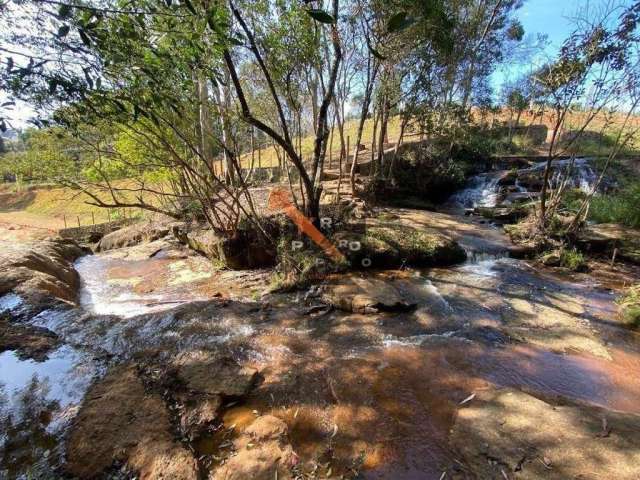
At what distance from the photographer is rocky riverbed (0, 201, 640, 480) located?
2578 mm

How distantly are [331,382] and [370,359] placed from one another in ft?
2.22

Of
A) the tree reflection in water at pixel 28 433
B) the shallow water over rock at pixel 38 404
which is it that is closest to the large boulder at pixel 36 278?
the shallow water over rock at pixel 38 404

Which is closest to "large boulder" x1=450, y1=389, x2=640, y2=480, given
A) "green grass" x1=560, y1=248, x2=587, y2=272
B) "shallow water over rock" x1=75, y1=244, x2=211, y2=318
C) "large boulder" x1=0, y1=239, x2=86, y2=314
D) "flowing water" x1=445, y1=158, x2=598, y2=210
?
"green grass" x1=560, y1=248, x2=587, y2=272

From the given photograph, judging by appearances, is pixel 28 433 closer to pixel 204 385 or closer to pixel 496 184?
pixel 204 385

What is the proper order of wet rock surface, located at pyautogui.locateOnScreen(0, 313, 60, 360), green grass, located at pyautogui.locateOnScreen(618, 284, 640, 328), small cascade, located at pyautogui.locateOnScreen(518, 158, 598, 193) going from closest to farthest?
1. wet rock surface, located at pyautogui.locateOnScreen(0, 313, 60, 360)
2. green grass, located at pyautogui.locateOnScreen(618, 284, 640, 328)
3. small cascade, located at pyautogui.locateOnScreen(518, 158, 598, 193)

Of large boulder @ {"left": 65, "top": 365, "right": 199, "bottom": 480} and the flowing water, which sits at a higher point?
the flowing water

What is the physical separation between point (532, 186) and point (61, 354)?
15899 millimetres

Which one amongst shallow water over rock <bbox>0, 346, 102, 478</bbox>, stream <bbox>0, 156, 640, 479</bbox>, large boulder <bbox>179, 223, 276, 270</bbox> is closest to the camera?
shallow water over rock <bbox>0, 346, 102, 478</bbox>

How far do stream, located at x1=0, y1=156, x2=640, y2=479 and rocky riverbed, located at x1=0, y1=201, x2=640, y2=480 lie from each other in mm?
21

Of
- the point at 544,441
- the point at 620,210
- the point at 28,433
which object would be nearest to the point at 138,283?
the point at 28,433

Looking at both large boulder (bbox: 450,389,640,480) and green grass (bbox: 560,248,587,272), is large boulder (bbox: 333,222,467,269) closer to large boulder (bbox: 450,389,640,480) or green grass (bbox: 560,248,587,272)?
green grass (bbox: 560,248,587,272)

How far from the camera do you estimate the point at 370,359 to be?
4.13 metres

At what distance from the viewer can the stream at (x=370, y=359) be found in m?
2.87

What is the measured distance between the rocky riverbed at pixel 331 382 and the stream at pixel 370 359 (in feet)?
0.07
